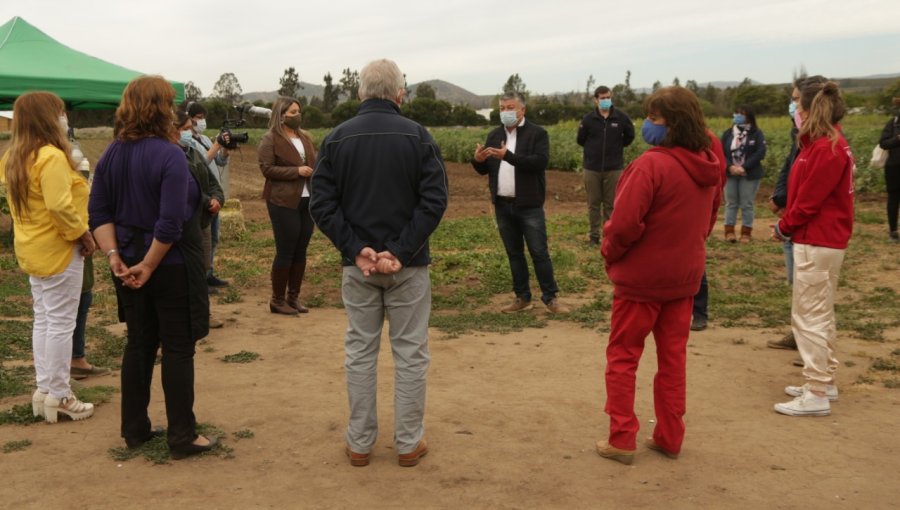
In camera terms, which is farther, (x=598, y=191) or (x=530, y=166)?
(x=598, y=191)

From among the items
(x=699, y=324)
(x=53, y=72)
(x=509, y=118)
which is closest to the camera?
(x=699, y=324)

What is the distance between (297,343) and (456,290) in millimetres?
2415

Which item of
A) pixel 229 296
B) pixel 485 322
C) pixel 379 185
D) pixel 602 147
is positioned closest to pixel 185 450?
pixel 379 185

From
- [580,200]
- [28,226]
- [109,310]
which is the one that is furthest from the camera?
[580,200]

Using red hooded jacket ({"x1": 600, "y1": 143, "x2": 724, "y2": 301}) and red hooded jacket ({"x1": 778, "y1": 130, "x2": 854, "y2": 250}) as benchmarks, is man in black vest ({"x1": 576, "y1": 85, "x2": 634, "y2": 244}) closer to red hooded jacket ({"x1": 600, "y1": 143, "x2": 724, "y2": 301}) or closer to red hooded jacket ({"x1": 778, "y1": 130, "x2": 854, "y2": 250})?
red hooded jacket ({"x1": 778, "y1": 130, "x2": 854, "y2": 250})

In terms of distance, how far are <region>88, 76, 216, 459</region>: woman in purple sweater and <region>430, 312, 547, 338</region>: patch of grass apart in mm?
3099

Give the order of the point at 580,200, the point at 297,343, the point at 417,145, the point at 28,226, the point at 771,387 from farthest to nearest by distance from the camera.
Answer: the point at 580,200 → the point at 297,343 → the point at 771,387 → the point at 28,226 → the point at 417,145

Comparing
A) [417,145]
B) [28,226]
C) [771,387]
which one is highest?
[417,145]

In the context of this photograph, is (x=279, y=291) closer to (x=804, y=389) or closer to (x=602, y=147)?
(x=804, y=389)

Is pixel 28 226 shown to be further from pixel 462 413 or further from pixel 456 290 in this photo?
pixel 456 290

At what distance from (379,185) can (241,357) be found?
2843mm

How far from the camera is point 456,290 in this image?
28.4ft

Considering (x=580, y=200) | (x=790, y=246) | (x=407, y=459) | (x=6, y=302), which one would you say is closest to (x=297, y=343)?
(x=407, y=459)

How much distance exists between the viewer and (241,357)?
619 cm
